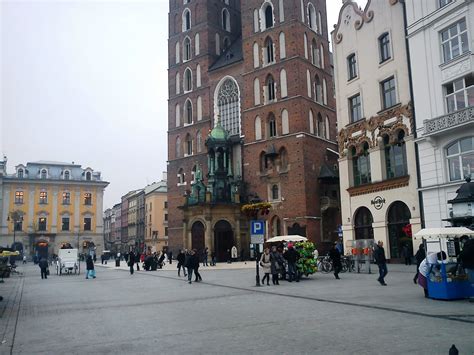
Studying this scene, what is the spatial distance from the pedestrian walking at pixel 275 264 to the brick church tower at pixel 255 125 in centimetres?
2097

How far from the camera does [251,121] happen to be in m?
47.9

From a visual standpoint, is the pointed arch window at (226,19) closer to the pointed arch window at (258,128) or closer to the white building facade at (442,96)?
the pointed arch window at (258,128)

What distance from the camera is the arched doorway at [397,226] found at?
2824cm

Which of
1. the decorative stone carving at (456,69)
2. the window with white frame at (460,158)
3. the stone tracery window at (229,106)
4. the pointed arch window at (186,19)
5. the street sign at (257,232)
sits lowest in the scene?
the street sign at (257,232)

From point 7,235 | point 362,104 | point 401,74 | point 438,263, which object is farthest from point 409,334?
point 7,235

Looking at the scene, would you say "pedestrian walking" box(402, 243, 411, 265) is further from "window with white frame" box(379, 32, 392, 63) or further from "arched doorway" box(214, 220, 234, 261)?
"arched doorway" box(214, 220, 234, 261)

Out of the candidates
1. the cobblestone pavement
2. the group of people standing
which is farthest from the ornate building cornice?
the cobblestone pavement

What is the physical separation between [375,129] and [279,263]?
13.9 m

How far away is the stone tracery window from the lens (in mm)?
51000

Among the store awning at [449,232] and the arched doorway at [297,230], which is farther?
the arched doorway at [297,230]

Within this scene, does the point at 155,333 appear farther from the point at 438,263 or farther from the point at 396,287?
the point at 396,287

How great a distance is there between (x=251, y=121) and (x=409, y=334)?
4049 cm

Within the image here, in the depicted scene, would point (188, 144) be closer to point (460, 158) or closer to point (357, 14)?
point (357, 14)

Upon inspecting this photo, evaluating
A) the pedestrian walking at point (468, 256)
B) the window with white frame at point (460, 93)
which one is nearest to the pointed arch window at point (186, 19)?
the window with white frame at point (460, 93)
